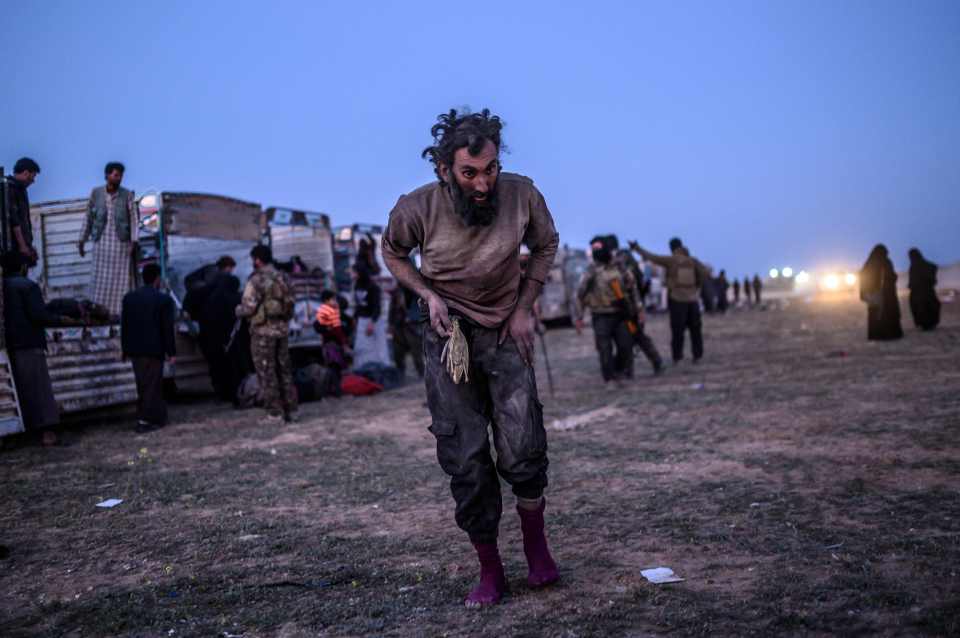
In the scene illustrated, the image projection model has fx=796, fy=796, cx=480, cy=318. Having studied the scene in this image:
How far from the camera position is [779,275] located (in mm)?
99938

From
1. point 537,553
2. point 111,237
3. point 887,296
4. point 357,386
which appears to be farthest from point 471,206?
point 887,296

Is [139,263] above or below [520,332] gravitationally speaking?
above

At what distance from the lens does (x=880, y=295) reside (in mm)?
15984

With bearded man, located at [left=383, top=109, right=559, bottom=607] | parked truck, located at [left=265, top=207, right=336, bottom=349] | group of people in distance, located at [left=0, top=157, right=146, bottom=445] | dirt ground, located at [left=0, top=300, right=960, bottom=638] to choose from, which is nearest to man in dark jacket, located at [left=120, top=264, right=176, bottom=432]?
dirt ground, located at [left=0, top=300, right=960, bottom=638]

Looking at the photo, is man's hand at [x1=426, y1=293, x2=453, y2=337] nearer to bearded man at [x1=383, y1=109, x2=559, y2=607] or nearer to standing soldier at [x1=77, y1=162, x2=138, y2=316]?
bearded man at [x1=383, y1=109, x2=559, y2=607]

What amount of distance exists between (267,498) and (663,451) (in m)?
3.17

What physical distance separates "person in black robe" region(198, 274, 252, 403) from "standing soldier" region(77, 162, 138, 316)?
1.17 metres

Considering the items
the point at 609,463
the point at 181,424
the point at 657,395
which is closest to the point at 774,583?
the point at 609,463

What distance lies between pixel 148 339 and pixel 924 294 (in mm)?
16029

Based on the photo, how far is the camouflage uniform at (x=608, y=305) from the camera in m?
11.3

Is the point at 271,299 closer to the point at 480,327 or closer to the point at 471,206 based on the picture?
the point at 480,327

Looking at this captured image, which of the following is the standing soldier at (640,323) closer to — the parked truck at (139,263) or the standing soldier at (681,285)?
the standing soldier at (681,285)

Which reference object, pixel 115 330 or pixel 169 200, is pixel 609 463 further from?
pixel 169 200

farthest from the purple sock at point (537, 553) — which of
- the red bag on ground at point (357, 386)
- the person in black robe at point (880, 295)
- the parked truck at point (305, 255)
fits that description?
the person in black robe at point (880, 295)
